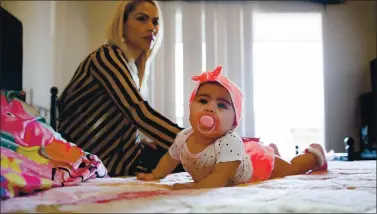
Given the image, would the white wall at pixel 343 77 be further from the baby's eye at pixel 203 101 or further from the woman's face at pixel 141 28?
the baby's eye at pixel 203 101

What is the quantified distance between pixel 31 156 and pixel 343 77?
9.18ft

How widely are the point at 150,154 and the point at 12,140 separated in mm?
729

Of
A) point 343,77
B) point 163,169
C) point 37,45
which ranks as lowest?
point 163,169

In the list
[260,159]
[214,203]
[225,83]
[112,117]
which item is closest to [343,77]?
[112,117]

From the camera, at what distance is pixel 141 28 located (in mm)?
1714

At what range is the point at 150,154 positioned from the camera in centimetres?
152

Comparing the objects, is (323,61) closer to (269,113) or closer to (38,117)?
(269,113)

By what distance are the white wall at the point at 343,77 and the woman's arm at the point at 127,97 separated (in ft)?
7.00

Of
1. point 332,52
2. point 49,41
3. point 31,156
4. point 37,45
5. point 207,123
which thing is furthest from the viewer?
point 332,52

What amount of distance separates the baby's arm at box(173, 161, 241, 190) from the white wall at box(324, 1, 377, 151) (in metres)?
2.44

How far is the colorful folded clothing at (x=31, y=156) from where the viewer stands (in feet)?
2.37

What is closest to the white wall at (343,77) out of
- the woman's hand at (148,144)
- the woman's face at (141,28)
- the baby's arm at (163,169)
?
the woman's face at (141,28)

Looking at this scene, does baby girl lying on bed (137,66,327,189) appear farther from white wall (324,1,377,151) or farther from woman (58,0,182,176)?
white wall (324,1,377,151)

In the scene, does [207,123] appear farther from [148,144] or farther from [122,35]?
[122,35]
